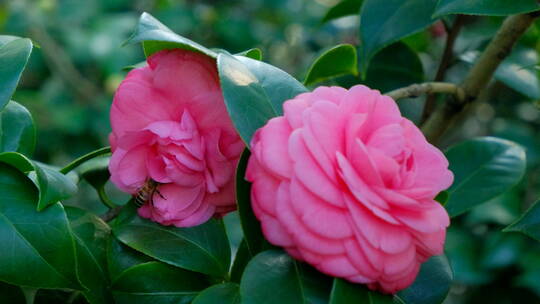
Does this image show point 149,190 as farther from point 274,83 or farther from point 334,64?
point 334,64

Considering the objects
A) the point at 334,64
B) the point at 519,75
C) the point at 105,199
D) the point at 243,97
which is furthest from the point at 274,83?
the point at 519,75

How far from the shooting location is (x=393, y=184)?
563 mm

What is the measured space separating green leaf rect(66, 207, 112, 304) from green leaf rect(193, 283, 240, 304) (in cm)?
10

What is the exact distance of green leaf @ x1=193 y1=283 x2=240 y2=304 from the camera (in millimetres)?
596

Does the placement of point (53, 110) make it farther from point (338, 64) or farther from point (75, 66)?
point (338, 64)

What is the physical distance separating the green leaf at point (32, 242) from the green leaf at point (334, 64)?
0.99ft

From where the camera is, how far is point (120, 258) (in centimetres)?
67

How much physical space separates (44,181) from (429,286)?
0.35 metres

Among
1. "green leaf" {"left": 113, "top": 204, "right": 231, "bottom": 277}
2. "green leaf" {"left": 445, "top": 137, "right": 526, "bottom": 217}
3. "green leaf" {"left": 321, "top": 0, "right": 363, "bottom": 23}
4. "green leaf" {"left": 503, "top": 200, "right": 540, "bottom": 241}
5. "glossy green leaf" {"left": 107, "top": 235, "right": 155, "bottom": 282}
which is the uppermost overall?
"green leaf" {"left": 321, "top": 0, "right": 363, "bottom": 23}

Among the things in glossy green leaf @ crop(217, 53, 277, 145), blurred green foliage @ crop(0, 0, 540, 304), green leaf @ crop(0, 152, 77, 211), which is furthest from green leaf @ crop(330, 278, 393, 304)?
blurred green foliage @ crop(0, 0, 540, 304)

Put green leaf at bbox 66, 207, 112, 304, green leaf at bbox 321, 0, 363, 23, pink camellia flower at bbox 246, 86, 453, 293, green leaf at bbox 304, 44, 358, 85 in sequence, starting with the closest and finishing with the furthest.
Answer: pink camellia flower at bbox 246, 86, 453, 293 < green leaf at bbox 66, 207, 112, 304 < green leaf at bbox 304, 44, 358, 85 < green leaf at bbox 321, 0, 363, 23

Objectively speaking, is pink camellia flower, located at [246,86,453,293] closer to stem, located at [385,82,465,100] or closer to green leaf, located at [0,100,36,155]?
stem, located at [385,82,465,100]

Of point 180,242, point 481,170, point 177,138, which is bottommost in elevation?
point 481,170

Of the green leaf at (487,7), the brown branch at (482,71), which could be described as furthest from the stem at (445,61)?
the green leaf at (487,7)
